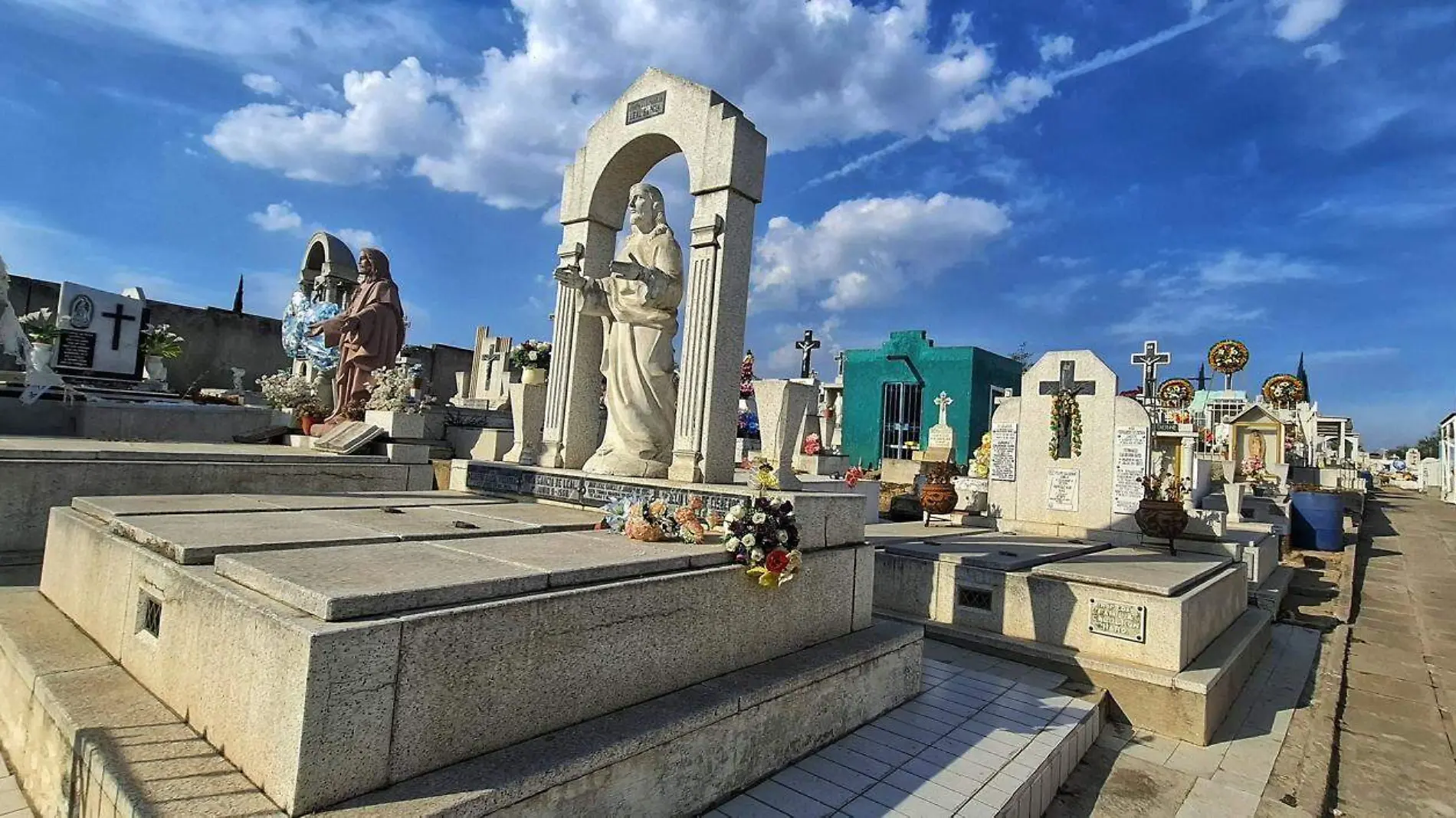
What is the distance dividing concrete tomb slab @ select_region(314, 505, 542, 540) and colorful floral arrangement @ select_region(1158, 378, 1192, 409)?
1377 inches

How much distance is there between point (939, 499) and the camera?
391 inches

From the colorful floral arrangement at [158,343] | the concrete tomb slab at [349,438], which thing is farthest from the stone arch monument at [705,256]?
the colorful floral arrangement at [158,343]

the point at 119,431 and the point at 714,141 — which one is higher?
the point at 714,141

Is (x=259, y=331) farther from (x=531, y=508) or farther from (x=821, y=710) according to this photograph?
(x=821, y=710)

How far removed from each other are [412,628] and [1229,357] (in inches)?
1667

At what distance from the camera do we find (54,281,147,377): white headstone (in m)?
11.8

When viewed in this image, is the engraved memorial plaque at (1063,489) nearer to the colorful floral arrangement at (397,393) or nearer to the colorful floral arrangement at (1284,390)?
the colorful floral arrangement at (397,393)

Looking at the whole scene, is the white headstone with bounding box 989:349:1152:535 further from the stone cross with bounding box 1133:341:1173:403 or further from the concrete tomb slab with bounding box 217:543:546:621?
the concrete tomb slab with bounding box 217:543:546:621

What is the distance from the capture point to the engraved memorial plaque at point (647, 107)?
648cm

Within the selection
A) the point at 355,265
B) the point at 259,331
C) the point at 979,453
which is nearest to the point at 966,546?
the point at 979,453

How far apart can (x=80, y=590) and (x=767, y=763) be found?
3724mm

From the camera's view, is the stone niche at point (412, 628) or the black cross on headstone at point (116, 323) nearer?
the stone niche at point (412, 628)

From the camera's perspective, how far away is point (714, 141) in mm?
5930

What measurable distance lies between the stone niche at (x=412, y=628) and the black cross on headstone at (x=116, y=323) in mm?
10258
